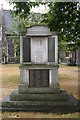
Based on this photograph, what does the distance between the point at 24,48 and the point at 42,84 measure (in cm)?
169

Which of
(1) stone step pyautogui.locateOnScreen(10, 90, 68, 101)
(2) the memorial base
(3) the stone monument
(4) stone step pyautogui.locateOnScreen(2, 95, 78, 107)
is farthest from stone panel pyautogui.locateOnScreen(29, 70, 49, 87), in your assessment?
(4) stone step pyautogui.locateOnScreen(2, 95, 78, 107)

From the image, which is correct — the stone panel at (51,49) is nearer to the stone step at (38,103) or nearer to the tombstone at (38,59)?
the tombstone at (38,59)

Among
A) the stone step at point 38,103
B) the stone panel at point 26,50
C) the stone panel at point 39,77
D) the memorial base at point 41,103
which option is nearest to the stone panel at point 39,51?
the stone panel at point 26,50

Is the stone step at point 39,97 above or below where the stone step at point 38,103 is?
above

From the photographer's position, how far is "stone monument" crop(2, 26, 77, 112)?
281 inches

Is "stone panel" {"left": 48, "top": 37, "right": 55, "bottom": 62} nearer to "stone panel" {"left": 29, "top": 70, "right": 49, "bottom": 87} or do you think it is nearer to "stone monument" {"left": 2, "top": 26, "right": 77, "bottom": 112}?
"stone monument" {"left": 2, "top": 26, "right": 77, "bottom": 112}

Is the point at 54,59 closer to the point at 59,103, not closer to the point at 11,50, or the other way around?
the point at 59,103

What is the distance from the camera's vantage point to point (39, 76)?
7.79m

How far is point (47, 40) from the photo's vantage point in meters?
7.94

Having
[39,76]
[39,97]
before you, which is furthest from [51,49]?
[39,97]

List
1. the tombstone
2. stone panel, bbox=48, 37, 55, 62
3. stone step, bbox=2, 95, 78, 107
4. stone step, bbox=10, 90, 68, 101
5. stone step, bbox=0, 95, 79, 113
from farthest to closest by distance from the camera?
1. stone panel, bbox=48, 37, 55, 62
2. the tombstone
3. stone step, bbox=10, 90, 68, 101
4. stone step, bbox=2, 95, 78, 107
5. stone step, bbox=0, 95, 79, 113

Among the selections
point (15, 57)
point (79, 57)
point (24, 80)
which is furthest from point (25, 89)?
point (15, 57)

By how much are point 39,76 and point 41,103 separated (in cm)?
118

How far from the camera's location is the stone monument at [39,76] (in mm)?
7125
